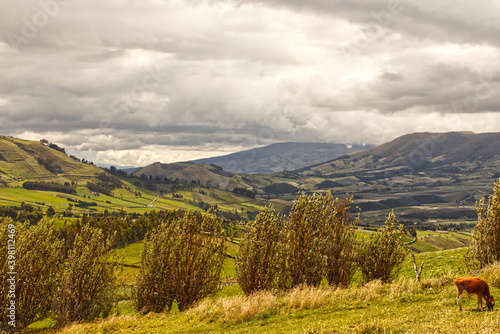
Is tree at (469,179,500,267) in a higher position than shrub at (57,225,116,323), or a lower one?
higher

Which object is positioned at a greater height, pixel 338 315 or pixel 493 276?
pixel 493 276

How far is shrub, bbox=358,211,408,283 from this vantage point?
36844 millimetres

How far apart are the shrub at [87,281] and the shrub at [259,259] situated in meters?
16.8

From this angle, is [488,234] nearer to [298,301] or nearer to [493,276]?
[493,276]

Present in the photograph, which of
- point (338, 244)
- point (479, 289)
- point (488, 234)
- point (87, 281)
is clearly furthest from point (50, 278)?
point (488, 234)

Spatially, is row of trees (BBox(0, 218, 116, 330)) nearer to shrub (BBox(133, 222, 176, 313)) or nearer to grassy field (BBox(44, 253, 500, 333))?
grassy field (BBox(44, 253, 500, 333))

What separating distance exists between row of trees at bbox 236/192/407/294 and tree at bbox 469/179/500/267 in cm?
746

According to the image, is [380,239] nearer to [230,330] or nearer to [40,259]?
[230,330]

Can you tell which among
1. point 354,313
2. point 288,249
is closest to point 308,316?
point 354,313

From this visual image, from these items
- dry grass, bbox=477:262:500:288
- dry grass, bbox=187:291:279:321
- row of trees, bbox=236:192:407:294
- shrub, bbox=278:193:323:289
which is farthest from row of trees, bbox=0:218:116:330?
dry grass, bbox=477:262:500:288

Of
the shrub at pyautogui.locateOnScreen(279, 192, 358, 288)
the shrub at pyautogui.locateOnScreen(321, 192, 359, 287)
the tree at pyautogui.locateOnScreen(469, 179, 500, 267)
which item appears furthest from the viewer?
the shrub at pyautogui.locateOnScreen(321, 192, 359, 287)

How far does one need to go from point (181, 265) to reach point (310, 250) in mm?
14345

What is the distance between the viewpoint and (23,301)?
122 ft

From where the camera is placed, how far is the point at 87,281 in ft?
129
